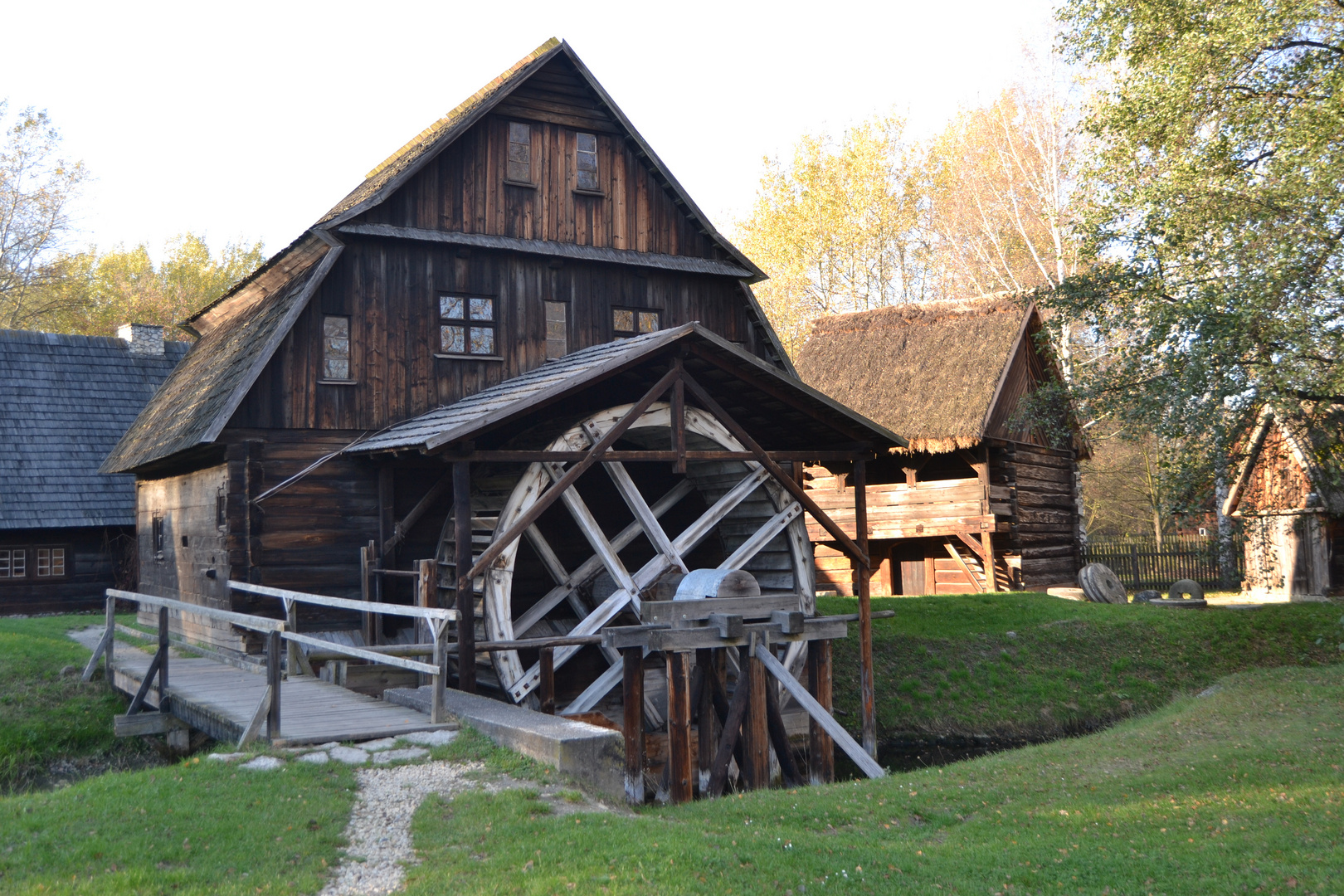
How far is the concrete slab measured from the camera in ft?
25.5

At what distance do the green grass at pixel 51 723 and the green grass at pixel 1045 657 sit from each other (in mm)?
9357

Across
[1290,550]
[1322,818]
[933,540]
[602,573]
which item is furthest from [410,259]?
[1290,550]

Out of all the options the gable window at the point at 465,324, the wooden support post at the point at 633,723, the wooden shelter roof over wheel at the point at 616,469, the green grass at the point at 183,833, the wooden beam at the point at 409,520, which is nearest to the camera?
the green grass at the point at 183,833

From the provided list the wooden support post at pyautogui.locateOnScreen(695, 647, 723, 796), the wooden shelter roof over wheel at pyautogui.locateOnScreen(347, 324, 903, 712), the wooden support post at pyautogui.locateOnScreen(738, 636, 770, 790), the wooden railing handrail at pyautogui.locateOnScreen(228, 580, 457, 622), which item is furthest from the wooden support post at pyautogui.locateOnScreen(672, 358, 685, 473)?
the wooden railing handrail at pyautogui.locateOnScreen(228, 580, 457, 622)

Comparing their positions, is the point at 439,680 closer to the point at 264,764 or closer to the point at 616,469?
the point at 264,764

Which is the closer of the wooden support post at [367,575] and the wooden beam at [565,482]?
the wooden beam at [565,482]

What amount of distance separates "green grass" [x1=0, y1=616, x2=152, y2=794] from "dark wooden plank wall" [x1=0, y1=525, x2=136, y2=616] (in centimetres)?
767

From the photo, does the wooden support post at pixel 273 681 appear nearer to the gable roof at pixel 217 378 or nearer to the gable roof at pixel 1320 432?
the gable roof at pixel 217 378

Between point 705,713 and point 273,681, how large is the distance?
4373mm

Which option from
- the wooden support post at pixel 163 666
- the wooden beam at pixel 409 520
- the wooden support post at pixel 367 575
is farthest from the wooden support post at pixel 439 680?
the wooden beam at pixel 409 520

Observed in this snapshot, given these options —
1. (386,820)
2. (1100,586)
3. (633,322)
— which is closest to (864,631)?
(633,322)

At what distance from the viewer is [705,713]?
11062 mm

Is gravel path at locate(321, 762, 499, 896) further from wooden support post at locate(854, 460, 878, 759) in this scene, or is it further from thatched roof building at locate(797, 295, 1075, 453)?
thatched roof building at locate(797, 295, 1075, 453)

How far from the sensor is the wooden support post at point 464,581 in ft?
35.3
